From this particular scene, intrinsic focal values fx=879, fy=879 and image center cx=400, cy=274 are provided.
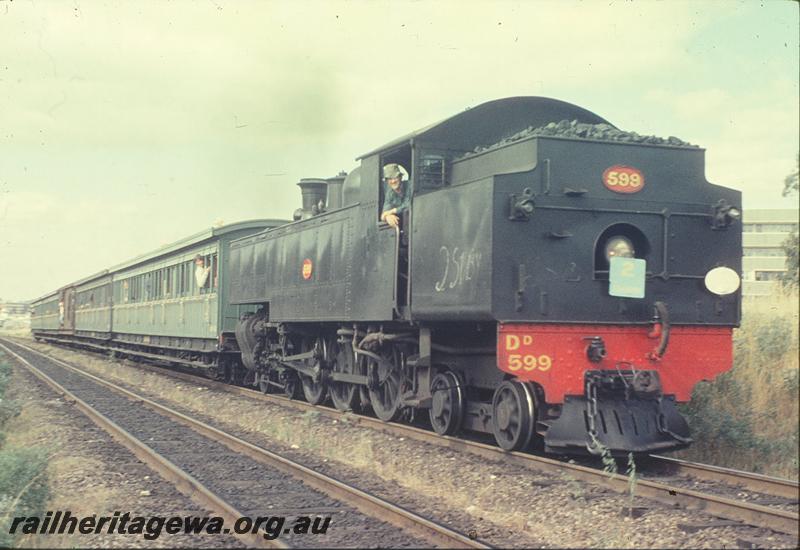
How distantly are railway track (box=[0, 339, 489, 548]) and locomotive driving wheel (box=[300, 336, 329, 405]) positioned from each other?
79.5 inches

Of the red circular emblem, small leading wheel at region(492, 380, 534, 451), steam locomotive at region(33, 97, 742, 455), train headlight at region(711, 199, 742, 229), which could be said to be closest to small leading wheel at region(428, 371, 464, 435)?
steam locomotive at region(33, 97, 742, 455)

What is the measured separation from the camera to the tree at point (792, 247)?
481cm

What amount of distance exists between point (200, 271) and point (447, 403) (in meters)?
11.5

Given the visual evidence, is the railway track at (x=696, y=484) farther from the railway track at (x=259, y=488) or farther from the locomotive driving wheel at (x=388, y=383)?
the railway track at (x=259, y=488)

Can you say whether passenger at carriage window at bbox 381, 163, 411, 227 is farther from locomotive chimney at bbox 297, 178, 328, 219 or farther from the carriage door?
the carriage door

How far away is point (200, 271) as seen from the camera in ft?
64.6

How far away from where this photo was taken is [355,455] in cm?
927

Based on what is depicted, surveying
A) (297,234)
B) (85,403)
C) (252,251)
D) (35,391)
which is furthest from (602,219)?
(35,391)

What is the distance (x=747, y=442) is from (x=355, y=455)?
391 cm

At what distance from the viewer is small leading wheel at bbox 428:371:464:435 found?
932cm

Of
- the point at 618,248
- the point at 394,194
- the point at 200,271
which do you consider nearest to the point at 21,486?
the point at 394,194

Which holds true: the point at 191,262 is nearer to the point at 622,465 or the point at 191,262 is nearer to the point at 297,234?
the point at 297,234

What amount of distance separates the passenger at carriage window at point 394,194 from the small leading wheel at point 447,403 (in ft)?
6.04

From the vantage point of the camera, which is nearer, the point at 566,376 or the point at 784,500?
the point at 784,500
